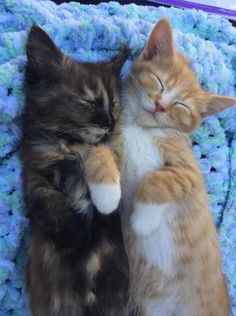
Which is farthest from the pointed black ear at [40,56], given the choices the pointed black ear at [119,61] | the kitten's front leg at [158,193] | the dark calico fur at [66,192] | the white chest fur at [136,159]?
the kitten's front leg at [158,193]

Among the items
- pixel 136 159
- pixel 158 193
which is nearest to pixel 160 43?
pixel 136 159

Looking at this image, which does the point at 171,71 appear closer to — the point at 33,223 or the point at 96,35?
the point at 96,35

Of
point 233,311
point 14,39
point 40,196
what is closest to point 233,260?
point 233,311

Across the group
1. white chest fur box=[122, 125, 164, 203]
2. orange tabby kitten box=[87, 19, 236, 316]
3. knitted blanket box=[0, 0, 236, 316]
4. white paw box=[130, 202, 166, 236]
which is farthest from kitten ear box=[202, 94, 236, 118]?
white paw box=[130, 202, 166, 236]

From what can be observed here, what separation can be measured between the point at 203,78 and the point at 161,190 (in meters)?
0.52

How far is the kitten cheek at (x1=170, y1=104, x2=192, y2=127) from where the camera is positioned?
140cm

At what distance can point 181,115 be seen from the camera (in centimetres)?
142

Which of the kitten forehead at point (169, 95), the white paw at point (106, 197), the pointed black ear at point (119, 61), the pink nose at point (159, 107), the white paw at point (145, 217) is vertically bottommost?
the white paw at point (145, 217)

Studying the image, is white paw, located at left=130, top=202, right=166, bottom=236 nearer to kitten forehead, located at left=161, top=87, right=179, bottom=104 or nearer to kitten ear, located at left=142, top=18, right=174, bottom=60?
kitten forehead, located at left=161, top=87, right=179, bottom=104

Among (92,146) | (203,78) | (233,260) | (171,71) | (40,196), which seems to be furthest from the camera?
(233,260)

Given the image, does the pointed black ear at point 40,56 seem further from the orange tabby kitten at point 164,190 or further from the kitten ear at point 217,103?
the kitten ear at point 217,103

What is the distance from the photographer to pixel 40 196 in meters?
1.22

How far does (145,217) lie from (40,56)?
523 mm

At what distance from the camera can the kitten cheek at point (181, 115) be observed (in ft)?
4.60
